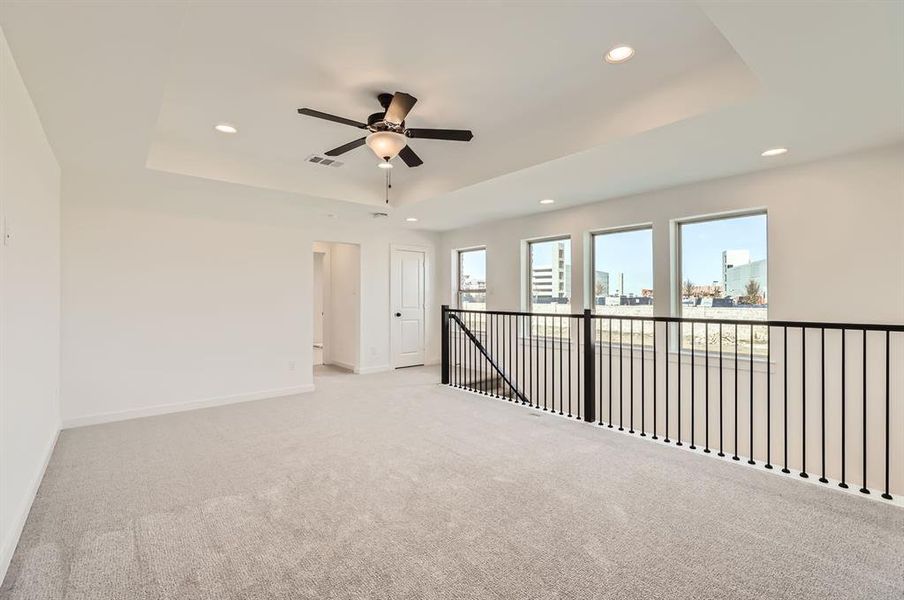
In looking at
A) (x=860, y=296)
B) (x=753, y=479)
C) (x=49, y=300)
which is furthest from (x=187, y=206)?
(x=860, y=296)

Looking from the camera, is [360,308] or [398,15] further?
[360,308]

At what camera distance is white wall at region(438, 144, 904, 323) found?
3301 millimetres

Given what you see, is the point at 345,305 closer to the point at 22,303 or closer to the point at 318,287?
the point at 318,287

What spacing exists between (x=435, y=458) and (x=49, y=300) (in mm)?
3341

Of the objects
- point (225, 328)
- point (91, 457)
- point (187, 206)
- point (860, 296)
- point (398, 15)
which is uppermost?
point (398, 15)

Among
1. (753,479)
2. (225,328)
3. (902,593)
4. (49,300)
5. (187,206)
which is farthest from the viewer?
(225,328)

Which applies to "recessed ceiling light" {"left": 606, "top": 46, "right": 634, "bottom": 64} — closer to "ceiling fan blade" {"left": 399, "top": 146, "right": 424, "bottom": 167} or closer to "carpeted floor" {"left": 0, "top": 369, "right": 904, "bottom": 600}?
"ceiling fan blade" {"left": 399, "top": 146, "right": 424, "bottom": 167}

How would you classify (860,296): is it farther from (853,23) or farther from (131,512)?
(131,512)

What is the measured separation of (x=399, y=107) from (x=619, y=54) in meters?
1.43

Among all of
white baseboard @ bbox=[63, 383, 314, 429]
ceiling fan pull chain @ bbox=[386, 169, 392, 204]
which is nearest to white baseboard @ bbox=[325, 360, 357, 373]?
white baseboard @ bbox=[63, 383, 314, 429]

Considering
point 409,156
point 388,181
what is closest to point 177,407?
point 388,181

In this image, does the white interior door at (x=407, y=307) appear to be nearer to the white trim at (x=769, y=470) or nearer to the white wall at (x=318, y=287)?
the white wall at (x=318, y=287)

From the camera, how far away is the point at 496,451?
324cm

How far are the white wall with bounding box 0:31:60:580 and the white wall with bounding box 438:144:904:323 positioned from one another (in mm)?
5242
